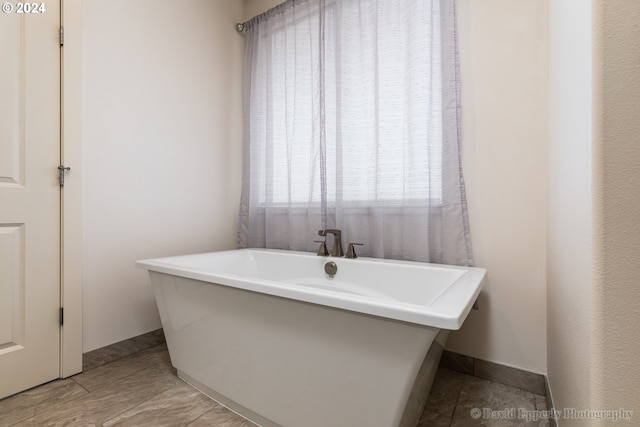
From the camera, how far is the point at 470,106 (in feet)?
5.03

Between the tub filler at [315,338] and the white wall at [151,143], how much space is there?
1.54ft

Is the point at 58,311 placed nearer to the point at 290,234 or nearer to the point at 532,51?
the point at 290,234

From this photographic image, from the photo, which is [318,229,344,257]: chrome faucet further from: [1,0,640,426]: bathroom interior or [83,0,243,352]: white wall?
[83,0,243,352]: white wall

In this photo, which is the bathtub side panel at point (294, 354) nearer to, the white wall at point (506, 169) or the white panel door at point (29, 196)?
the white panel door at point (29, 196)

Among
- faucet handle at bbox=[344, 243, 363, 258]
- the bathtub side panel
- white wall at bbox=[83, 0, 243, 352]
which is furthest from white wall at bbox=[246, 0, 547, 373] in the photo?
white wall at bbox=[83, 0, 243, 352]

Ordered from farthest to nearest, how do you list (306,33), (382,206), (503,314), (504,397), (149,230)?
1. (306,33)
2. (149,230)
3. (382,206)
4. (503,314)
5. (504,397)

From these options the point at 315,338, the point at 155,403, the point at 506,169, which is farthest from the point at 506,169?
the point at 155,403

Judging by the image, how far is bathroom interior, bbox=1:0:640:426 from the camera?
553mm

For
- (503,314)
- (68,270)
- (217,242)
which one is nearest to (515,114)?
(503,314)

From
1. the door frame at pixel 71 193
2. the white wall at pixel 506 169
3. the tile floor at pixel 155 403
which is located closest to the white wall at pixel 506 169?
the white wall at pixel 506 169

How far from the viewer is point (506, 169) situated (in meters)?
1.45

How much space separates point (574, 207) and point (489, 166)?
803 millimetres

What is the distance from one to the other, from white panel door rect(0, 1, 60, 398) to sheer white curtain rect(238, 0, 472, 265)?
1.18 m

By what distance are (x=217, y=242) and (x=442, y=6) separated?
7.05ft
